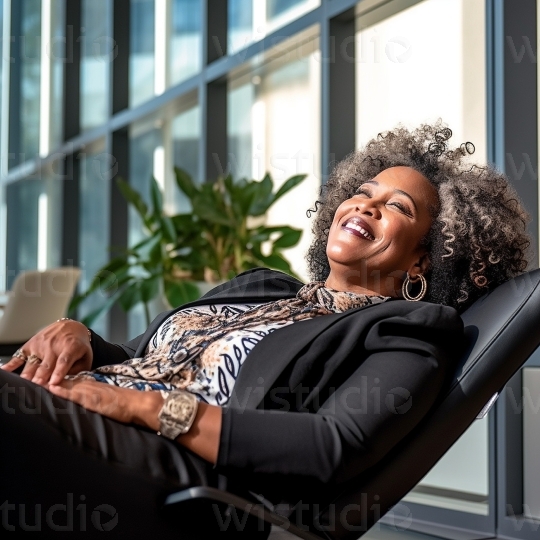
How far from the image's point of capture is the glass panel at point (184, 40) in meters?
5.21

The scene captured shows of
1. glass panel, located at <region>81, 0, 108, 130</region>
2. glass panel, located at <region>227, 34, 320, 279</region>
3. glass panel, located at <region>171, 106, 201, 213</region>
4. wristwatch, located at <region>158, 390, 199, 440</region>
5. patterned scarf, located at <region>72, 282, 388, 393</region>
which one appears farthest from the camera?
glass panel, located at <region>81, 0, 108, 130</region>

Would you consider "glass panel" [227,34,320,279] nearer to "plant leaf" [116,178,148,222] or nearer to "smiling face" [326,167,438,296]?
"plant leaf" [116,178,148,222]

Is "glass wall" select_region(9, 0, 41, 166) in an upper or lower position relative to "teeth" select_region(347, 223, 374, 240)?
upper

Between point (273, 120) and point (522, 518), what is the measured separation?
2.63 meters

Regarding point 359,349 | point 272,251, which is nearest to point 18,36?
point 272,251

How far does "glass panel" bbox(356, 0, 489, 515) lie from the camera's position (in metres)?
2.75

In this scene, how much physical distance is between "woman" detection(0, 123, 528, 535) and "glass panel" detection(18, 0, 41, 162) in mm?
6497

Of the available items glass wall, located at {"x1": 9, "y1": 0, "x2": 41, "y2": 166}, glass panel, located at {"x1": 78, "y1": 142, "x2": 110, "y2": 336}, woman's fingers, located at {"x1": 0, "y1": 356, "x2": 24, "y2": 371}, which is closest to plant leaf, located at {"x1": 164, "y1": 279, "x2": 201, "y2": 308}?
woman's fingers, located at {"x1": 0, "y1": 356, "x2": 24, "y2": 371}

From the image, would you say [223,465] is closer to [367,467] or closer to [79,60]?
[367,467]

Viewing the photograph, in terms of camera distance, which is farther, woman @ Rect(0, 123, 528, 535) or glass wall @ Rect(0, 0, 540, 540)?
glass wall @ Rect(0, 0, 540, 540)

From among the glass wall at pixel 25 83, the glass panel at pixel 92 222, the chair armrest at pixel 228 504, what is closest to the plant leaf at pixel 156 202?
the glass panel at pixel 92 222

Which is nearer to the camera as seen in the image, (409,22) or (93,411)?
(93,411)

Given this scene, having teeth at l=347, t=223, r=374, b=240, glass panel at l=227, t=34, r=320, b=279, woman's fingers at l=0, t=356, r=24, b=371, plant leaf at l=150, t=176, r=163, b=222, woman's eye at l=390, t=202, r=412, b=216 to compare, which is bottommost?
woman's fingers at l=0, t=356, r=24, b=371

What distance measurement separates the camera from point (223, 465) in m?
1.18
